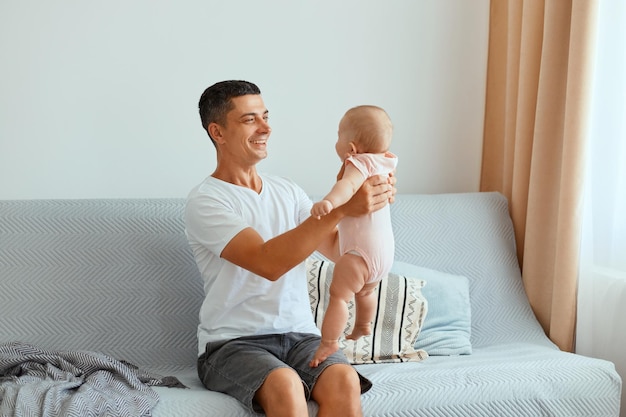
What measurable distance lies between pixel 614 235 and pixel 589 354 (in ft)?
1.32

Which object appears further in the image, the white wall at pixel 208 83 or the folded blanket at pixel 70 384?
the white wall at pixel 208 83

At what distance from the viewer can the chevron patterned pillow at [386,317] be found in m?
2.57

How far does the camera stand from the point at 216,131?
90.1 inches

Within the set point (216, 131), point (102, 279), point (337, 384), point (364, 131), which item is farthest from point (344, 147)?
point (102, 279)

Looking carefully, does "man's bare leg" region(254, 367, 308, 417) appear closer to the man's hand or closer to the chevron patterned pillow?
the man's hand

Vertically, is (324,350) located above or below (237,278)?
below

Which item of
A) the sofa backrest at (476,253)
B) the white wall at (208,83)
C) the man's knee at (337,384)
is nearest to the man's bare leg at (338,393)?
the man's knee at (337,384)

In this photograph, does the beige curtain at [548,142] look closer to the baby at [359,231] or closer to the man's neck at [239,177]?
the baby at [359,231]

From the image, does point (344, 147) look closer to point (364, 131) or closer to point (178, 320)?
point (364, 131)

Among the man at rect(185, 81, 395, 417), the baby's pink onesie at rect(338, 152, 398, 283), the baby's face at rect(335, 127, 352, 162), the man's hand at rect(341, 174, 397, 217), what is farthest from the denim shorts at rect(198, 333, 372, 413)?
the baby's face at rect(335, 127, 352, 162)

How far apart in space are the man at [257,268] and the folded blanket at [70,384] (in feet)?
0.66

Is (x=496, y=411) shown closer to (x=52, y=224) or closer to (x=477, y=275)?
(x=477, y=275)

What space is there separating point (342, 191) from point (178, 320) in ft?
2.92

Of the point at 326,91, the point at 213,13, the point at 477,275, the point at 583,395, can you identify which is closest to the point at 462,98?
the point at 326,91
